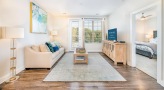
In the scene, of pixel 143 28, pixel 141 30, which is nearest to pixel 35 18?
pixel 141 30

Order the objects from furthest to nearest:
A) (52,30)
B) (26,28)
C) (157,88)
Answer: (52,30), (26,28), (157,88)

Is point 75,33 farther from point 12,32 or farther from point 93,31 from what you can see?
point 12,32

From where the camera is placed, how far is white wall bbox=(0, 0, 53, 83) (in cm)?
313

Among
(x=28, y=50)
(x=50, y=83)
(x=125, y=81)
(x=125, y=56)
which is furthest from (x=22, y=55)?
(x=125, y=56)

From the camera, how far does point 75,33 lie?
910 centimetres

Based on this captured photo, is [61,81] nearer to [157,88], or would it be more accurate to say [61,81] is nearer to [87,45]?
[157,88]

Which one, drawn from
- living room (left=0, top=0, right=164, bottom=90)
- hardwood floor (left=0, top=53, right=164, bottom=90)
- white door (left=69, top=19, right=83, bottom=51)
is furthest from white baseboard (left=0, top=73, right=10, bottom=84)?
white door (left=69, top=19, right=83, bottom=51)

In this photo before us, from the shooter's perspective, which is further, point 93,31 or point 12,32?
point 93,31

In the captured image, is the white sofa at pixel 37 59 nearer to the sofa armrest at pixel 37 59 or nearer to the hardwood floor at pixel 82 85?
the sofa armrest at pixel 37 59

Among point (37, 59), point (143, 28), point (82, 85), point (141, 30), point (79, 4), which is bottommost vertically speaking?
point (82, 85)

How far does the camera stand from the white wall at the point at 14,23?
3.13 metres

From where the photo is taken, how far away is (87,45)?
913 centimetres

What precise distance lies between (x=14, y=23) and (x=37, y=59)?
1.33 m

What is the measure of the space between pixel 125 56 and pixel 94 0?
2601 mm
